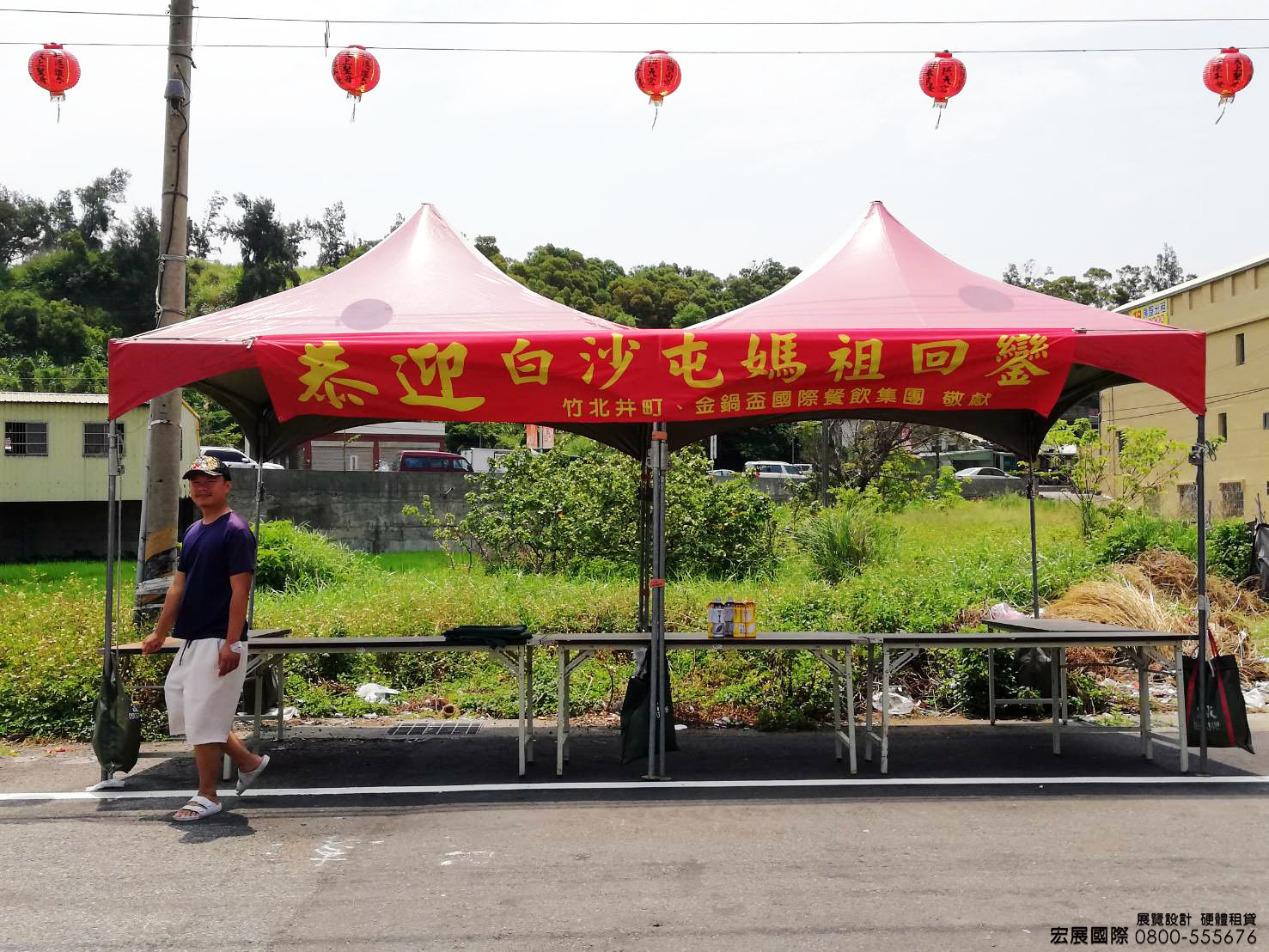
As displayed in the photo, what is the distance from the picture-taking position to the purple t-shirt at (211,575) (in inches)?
218

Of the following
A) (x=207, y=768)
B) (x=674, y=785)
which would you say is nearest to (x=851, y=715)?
(x=674, y=785)

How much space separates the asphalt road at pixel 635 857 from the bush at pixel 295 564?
763 centimetres

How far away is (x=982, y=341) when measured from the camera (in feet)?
20.6

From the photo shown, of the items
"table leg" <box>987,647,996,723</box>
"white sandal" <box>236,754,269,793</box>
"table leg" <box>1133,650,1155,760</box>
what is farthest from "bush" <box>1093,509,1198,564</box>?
"white sandal" <box>236,754,269,793</box>

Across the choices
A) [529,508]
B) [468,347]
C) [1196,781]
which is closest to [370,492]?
[529,508]

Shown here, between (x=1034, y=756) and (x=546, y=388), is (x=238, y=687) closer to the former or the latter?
(x=546, y=388)

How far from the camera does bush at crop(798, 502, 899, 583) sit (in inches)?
551

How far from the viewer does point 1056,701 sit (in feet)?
A: 23.3

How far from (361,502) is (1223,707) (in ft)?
58.8

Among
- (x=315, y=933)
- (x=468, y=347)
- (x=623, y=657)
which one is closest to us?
(x=315, y=933)

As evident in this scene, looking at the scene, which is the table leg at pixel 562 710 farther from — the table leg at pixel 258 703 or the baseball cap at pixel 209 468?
the baseball cap at pixel 209 468

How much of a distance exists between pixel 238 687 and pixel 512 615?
174 inches

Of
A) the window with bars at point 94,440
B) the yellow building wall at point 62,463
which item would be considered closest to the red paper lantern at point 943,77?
the yellow building wall at point 62,463

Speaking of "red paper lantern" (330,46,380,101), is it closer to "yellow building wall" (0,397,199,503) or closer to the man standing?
the man standing
